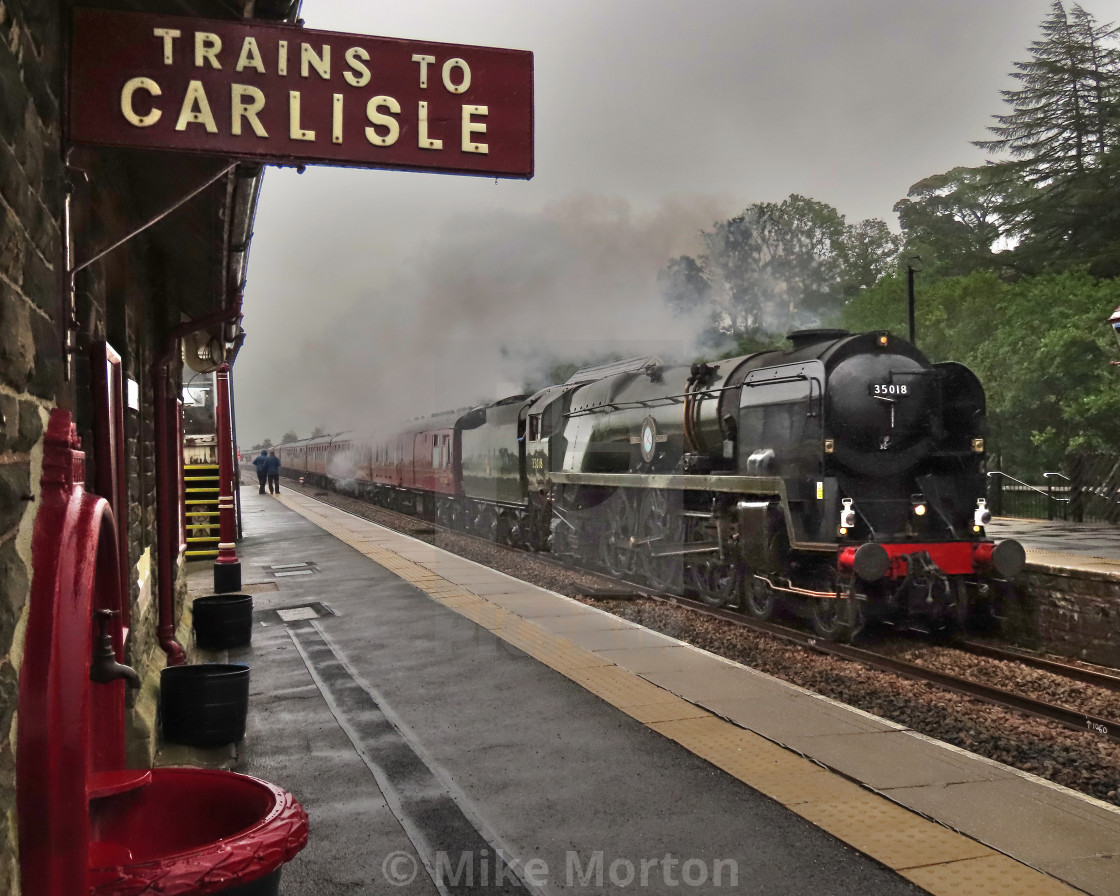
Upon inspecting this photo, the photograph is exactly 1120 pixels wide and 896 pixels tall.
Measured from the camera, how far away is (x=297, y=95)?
3127 mm

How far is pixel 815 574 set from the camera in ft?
30.5

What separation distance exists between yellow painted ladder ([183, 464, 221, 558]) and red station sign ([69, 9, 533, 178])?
1201cm

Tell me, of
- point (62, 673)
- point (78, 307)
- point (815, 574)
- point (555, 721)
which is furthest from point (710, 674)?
point (62, 673)

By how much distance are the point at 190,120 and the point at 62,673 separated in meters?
1.78

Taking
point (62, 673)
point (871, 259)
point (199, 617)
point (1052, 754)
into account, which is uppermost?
point (871, 259)

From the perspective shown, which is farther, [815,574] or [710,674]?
[815,574]

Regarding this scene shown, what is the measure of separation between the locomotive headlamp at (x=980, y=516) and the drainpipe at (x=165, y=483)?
22.9ft

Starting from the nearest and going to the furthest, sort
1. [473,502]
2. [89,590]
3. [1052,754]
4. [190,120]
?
[89,590] → [190,120] → [1052,754] → [473,502]

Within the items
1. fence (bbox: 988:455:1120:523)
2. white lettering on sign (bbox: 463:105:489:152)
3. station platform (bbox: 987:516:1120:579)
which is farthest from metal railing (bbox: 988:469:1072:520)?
white lettering on sign (bbox: 463:105:489:152)

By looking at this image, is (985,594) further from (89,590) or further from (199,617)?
(89,590)

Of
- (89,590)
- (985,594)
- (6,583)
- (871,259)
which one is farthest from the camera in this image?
(871,259)

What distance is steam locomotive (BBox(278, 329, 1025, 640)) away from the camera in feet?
28.8

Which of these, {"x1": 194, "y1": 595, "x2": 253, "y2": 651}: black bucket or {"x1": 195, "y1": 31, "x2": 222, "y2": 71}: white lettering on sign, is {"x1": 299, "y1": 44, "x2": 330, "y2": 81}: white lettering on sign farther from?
{"x1": 194, "y1": 595, "x2": 253, "y2": 651}: black bucket

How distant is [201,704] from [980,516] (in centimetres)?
728
